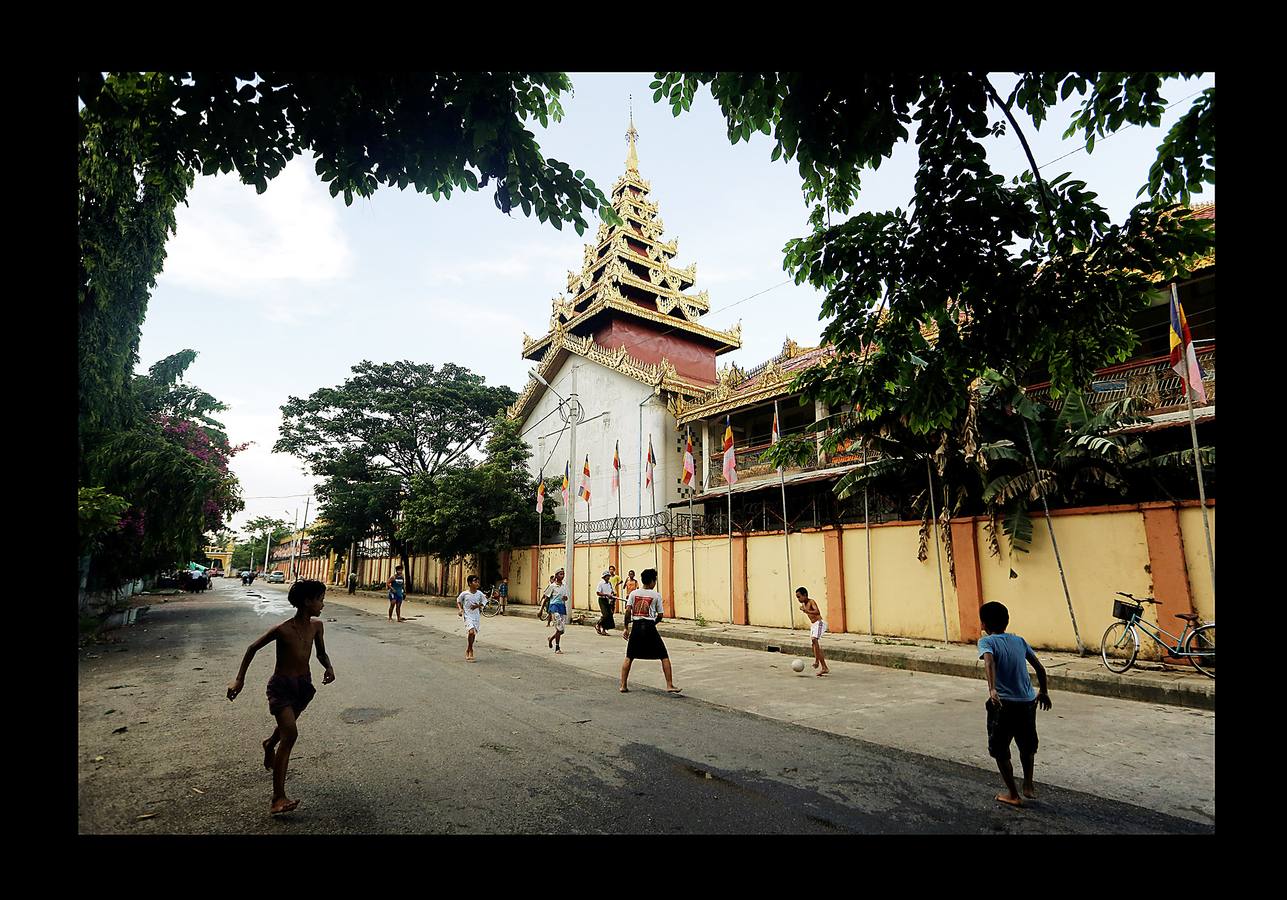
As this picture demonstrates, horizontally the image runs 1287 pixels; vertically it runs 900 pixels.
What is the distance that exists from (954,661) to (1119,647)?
2127 millimetres

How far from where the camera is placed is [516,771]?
475 centimetres

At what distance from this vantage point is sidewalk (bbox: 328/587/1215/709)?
7.54 meters

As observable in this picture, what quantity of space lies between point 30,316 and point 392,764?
14.1 feet

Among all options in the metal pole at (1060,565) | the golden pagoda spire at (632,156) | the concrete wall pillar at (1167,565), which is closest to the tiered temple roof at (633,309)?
the golden pagoda spire at (632,156)

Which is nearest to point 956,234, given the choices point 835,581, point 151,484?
point 835,581

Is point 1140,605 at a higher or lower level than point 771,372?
lower

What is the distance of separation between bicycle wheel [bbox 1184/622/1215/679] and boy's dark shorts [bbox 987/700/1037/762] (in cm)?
551

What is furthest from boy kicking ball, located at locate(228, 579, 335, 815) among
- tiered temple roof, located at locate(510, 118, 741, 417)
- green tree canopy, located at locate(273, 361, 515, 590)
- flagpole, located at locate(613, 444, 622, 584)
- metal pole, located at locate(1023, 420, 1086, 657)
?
green tree canopy, located at locate(273, 361, 515, 590)

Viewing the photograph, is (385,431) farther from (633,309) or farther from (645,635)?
(645,635)

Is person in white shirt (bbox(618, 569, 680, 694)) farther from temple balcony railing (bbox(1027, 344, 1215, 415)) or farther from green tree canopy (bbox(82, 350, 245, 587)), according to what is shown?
temple balcony railing (bbox(1027, 344, 1215, 415))

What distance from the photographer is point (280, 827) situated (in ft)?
12.1
